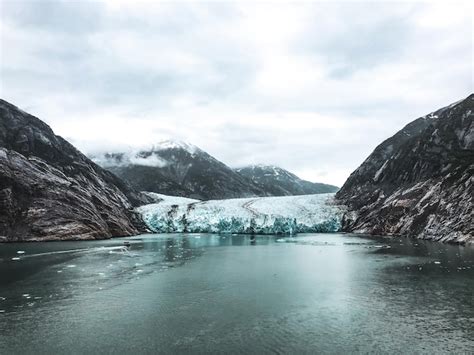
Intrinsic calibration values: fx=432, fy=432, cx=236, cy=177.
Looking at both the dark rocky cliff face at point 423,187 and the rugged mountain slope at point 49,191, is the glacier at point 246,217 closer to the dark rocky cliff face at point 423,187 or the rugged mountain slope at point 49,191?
the dark rocky cliff face at point 423,187

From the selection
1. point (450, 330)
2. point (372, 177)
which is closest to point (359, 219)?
point (372, 177)

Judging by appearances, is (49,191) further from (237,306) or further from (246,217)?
(237,306)

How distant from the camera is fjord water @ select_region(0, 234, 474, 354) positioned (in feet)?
54.0

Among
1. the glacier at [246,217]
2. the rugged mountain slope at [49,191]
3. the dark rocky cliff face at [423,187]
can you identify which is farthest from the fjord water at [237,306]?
the glacier at [246,217]

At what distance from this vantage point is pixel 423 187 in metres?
77.8

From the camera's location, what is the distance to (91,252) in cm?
4731

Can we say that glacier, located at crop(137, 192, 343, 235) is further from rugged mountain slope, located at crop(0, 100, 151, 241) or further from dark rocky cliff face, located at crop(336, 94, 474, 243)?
rugged mountain slope, located at crop(0, 100, 151, 241)

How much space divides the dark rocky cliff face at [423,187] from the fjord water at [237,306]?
21970mm

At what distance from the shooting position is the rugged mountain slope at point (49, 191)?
66875 mm

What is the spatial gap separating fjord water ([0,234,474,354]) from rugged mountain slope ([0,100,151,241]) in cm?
2972

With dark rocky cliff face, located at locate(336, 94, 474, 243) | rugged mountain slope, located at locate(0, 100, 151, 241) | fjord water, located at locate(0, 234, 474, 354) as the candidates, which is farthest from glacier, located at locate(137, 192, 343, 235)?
fjord water, located at locate(0, 234, 474, 354)

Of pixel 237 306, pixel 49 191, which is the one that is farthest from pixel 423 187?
pixel 49 191

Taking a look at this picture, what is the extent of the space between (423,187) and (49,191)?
216 ft

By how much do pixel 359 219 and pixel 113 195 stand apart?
55.5 metres
